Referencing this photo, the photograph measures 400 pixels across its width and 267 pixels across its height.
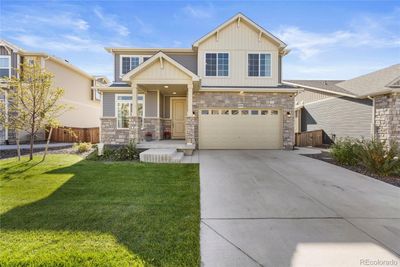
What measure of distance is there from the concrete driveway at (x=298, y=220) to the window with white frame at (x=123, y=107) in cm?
841

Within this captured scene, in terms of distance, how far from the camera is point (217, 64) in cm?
1359

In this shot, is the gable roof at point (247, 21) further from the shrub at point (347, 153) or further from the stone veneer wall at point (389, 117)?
the shrub at point (347, 153)

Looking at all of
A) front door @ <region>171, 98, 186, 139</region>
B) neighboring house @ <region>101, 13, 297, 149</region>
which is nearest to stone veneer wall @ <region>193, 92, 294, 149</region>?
neighboring house @ <region>101, 13, 297, 149</region>

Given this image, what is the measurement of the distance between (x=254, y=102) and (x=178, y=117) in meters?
4.98

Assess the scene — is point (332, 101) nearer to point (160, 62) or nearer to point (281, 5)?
point (281, 5)

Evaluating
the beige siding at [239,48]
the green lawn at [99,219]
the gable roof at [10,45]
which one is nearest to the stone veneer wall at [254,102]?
the beige siding at [239,48]

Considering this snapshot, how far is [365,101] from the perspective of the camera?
44.2 feet

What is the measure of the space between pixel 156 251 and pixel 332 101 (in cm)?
1714

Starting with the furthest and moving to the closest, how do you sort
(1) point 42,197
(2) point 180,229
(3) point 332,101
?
(3) point 332,101, (1) point 42,197, (2) point 180,229

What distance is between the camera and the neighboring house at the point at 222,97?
42.1 ft

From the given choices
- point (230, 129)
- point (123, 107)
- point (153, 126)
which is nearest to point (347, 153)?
point (230, 129)

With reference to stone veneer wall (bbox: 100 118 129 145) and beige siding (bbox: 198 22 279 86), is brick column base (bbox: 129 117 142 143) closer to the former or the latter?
stone veneer wall (bbox: 100 118 129 145)

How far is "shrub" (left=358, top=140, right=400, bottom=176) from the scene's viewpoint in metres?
7.15

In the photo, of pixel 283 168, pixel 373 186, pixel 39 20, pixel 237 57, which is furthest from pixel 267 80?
pixel 39 20
